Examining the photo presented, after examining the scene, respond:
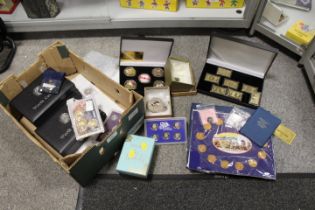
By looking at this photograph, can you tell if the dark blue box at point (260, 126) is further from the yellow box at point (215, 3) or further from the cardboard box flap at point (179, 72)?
the yellow box at point (215, 3)

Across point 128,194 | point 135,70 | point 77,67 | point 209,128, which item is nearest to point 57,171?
point 128,194

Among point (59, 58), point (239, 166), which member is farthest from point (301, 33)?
point (59, 58)

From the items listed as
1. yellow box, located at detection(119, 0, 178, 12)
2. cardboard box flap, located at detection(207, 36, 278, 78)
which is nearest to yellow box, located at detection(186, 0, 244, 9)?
yellow box, located at detection(119, 0, 178, 12)

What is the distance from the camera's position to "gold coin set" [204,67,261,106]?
135cm

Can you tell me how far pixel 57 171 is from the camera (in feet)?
4.02

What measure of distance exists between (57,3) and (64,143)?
863 millimetres

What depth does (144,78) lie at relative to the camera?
1.39 meters

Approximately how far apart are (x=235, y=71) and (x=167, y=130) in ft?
1.62

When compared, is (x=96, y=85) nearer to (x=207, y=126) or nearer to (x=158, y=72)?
(x=158, y=72)

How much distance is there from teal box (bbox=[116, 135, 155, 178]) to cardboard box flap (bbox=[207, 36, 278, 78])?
0.61 m

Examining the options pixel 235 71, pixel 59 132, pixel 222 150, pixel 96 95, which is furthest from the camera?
pixel 235 71

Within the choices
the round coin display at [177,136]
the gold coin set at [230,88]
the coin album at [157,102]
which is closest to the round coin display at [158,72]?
the coin album at [157,102]

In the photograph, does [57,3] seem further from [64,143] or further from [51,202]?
[51,202]

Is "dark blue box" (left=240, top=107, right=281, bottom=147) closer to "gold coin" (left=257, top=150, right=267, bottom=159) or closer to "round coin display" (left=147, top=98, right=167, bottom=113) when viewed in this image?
"gold coin" (left=257, top=150, right=267, bottom=159)
